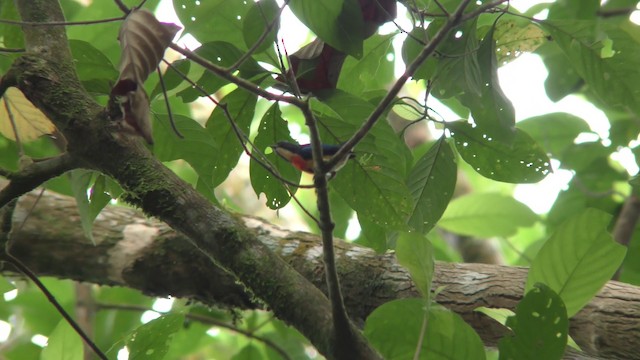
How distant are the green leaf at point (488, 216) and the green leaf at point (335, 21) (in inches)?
64.6

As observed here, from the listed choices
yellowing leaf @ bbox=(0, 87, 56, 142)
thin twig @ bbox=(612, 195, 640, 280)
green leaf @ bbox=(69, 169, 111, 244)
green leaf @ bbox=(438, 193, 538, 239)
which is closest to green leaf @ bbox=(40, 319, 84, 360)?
green leaf @ bbox=(69, 169, 111, 244)

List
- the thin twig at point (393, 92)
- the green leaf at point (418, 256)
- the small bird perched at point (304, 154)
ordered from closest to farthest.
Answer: the thin twig at point (393, 92), the small bird perched at point (304, 154), the green leaf at point (418, 256)

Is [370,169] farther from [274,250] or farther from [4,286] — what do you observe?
[4,286]

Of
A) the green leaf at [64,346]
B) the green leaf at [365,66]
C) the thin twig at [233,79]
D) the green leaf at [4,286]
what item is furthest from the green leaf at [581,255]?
the green leaf at [4,286]

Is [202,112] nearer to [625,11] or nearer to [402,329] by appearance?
[402,329]

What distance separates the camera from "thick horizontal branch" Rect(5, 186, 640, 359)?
1729 mm

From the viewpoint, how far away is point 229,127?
174cm

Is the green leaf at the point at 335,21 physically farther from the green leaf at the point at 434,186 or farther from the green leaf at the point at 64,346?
the green leaf at the point at 64,346

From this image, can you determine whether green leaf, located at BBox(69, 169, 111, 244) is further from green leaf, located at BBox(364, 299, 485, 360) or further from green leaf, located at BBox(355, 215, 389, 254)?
green leaf, located at BBox(364, 299, 485, 360)

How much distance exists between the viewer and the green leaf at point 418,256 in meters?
1.38

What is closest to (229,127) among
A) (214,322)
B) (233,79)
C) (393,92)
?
(233,79)

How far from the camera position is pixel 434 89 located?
1.78 m

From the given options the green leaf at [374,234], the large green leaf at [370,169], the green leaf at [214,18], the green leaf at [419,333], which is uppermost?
the green leaf at [214,18]

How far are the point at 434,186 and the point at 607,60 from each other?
527 mm
